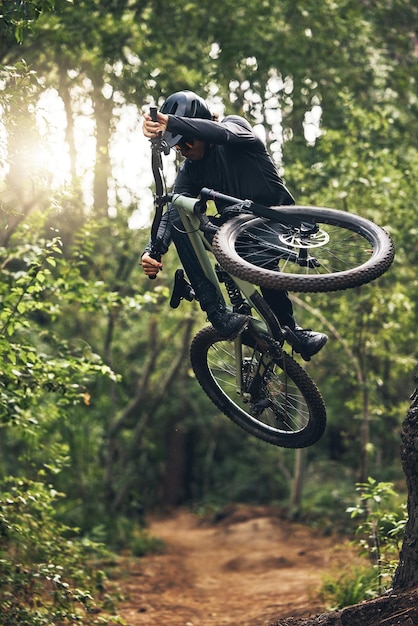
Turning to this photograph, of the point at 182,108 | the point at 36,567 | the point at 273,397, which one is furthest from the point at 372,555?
the point at 182,108

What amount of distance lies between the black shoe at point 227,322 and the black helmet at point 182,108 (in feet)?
3.88

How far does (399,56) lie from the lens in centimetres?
1405

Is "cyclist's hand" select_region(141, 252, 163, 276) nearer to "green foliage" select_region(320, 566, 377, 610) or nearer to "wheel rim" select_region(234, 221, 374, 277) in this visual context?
"wheel rim" select_region(234, 221, 374, 277)

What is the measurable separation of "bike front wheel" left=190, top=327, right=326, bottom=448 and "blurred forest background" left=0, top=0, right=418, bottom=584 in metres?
1.79

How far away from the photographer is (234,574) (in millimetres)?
13312

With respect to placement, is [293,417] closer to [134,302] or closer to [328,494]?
[134,302]

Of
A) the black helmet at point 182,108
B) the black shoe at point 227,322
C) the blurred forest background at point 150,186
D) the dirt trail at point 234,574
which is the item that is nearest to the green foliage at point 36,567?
the blurred forest background at point 150,186

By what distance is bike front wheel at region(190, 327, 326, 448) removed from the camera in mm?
5555

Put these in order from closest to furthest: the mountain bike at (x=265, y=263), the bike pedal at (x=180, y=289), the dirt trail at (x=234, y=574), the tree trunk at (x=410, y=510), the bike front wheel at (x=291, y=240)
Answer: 1. the bike front wheel at (x=291, y=240)
2. the mountain bike at (x=265, y=263)
3. the tree trunk at (x=410, y=510)
4. the bike pedal at (x=180, y=289)
5. the dirt trail at (x=234, y=574)

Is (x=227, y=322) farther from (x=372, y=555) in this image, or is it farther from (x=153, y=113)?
(x=372, y=555)

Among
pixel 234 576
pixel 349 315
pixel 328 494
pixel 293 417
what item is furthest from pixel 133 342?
pixel 293 417

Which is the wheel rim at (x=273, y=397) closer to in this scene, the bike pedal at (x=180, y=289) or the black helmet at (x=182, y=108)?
the bike pedal at (x=180, y=289)

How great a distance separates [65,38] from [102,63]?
6.01 feet

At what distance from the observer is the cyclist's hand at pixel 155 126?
5000 millimetres
